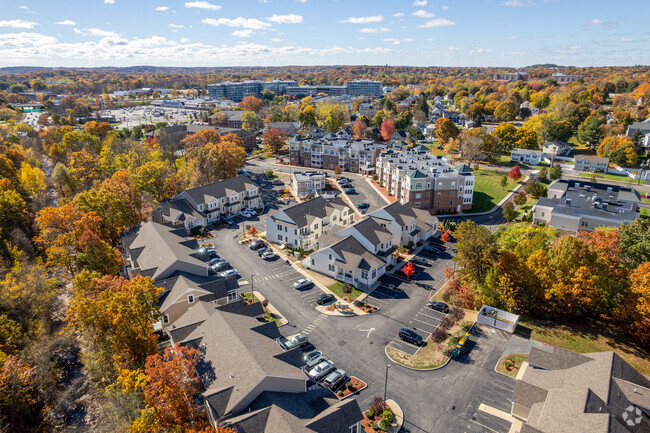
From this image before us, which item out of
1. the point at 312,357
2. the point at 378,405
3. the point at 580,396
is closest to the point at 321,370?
the point at 312,357

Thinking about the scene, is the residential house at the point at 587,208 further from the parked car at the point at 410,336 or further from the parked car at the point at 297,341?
the parked car at the point at 297,341

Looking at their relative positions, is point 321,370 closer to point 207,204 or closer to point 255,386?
point 255,386

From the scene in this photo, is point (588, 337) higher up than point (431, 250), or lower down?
lower down

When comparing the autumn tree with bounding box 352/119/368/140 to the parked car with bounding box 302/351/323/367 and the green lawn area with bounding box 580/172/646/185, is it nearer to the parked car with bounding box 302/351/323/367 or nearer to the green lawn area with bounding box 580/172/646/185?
the green lawn area with bounding box 580/172/646/185

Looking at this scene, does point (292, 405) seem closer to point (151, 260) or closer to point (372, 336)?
point (372, 336)

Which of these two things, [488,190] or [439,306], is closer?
[439,306]

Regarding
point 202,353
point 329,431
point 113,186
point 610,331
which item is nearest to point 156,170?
point 113,186
